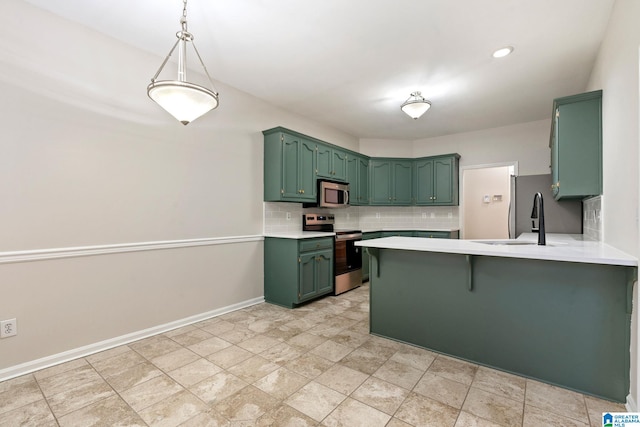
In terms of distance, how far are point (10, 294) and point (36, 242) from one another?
0.38 meters

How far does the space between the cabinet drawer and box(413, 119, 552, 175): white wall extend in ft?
10.2

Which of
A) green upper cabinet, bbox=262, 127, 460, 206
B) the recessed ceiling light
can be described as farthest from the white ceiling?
green upper cabinet, bbox=262, 127, 460, 206

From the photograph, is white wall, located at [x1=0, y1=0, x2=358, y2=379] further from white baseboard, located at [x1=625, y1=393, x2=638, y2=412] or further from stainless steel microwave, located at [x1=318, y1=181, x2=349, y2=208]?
white baseboard, located at [x1=625, y1=393, x2=638, y2=412]

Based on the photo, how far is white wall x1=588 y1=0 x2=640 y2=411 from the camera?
1.67 metres

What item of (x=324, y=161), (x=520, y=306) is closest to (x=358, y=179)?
(x=324, y=161)

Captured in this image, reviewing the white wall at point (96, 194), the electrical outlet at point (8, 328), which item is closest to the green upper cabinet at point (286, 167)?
the white wall at point (96, 194)

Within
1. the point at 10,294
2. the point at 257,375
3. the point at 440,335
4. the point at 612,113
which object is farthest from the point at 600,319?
the point at 10,294

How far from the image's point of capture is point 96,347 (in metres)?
2.48

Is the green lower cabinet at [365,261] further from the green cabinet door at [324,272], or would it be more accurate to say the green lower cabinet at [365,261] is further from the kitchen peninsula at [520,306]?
the kitchen peninsula at [520,306]

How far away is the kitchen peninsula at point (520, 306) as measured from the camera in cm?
180

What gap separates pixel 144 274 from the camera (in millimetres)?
2807

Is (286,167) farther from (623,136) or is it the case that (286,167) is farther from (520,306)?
(623,136)

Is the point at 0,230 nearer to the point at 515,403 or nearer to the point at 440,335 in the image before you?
the point at 440,335

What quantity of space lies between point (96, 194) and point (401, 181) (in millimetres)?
4728
